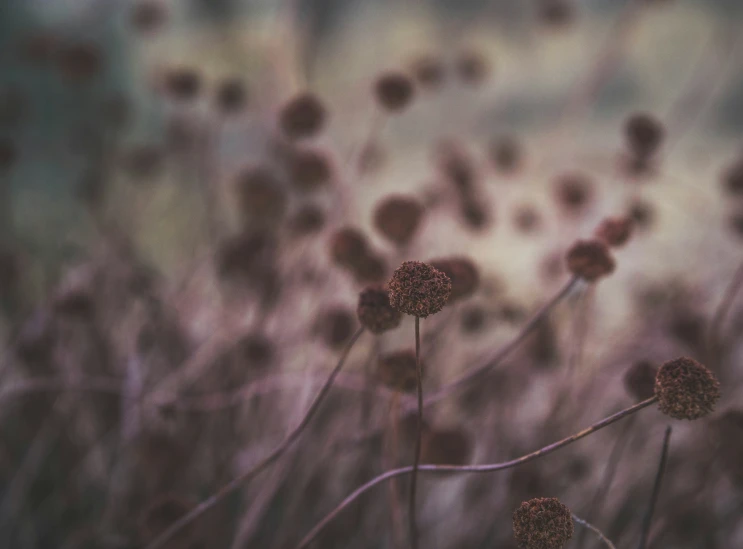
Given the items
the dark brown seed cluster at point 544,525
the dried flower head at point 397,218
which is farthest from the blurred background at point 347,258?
the dark brown seed cluster at point 544,525

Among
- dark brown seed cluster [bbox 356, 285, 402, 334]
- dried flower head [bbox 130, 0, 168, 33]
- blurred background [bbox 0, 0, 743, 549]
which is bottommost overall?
blurred background [bbox 0, 0, 743, 549]

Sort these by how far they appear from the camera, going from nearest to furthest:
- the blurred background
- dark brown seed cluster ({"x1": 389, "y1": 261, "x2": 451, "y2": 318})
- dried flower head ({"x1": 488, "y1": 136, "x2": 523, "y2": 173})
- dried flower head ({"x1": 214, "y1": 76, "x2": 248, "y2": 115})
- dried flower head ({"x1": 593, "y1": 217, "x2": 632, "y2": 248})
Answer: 1. dark brown seed cluster ({"x1": 389, "y1": 261, "x2": 451, "y2": 318})
2. dried flower head ({"x1": 593, "y1": 217, "x2": 632, "y2": 248})
3. the blurred background
4. dried flower head ({"x1": 214, "y1": 76, "x2": 248, "y2": 115})
5. dried flower head ({"x1": 488, "y1": 136, "x2": 523, "y2": 173})

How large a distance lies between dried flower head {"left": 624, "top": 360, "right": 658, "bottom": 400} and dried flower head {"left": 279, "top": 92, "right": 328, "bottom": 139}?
0.27m

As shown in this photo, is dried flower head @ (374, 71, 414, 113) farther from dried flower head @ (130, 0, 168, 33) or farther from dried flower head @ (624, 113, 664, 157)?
dried flower head @ (130, 0, 168, 33)

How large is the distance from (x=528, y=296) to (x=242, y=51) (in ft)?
1.77

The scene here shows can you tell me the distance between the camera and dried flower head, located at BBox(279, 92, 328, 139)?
1.43 feet

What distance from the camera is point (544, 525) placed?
0.66 ft

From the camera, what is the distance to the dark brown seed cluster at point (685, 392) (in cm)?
21

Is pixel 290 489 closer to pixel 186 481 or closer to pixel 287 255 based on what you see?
pixel 186 481

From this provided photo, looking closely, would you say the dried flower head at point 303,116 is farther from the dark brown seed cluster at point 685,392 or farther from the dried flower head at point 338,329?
the dark brown seed cluster at point 685,392

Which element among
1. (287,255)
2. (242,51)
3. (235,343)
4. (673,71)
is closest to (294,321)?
(287,255)

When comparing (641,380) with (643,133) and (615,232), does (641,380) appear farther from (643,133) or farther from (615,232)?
(643,133)

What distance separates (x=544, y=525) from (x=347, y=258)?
0.64ft

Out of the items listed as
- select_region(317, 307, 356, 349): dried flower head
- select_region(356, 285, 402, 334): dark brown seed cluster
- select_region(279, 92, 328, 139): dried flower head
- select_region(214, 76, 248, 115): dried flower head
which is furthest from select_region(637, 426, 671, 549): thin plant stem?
select_region(214, 76, 248, 115): dried flower head
